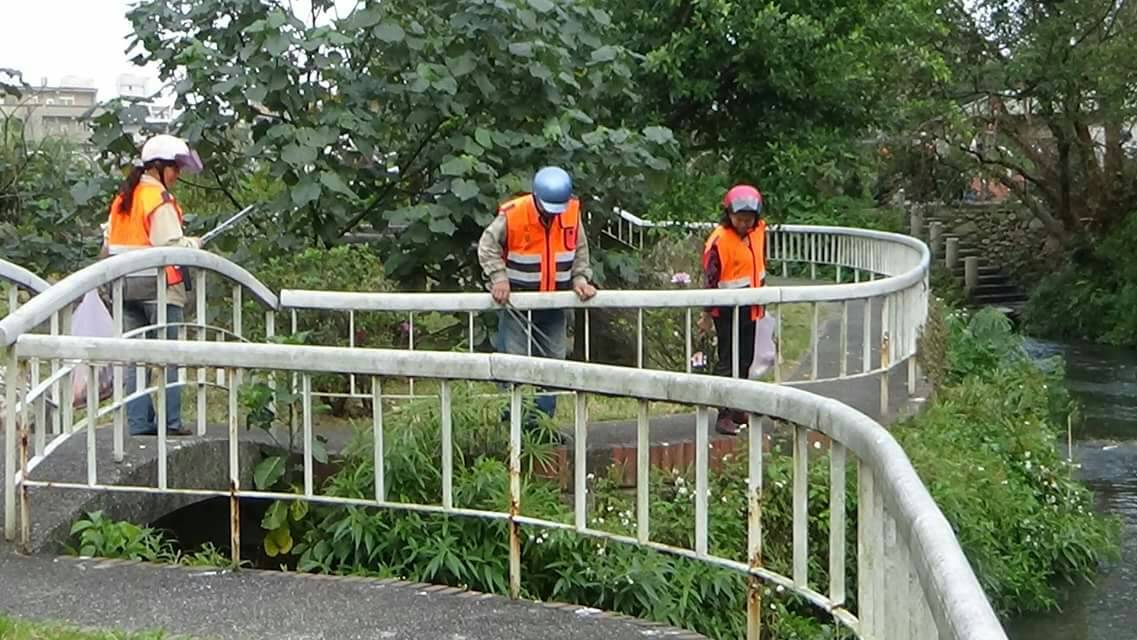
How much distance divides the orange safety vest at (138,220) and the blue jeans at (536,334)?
1580 mm

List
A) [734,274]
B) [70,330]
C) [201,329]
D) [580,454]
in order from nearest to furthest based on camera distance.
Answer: [580,454]
[70,330]
[201,329]
[734,274]

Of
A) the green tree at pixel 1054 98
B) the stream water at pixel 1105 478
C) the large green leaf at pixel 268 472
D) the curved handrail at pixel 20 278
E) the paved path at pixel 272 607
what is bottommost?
the stream water at pixel 1105 478

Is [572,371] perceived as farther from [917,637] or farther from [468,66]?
[468,66]

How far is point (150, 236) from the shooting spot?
705cm

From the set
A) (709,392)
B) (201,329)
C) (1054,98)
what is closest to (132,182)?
(201,329)

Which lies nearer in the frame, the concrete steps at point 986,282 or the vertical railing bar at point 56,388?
the vertical railing bar at point 56,388

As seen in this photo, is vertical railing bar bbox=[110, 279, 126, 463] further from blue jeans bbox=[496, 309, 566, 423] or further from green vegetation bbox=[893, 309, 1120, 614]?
green vegetation bbox=[893, 309, 1120, 614]

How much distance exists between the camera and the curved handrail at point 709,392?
8.07ft

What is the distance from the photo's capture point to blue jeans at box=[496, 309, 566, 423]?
7355 millimetres

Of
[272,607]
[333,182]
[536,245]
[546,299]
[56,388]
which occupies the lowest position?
[272,607]

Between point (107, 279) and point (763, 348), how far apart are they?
3.46m

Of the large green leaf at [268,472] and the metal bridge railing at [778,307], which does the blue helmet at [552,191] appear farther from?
the large green leaf at [268,472]

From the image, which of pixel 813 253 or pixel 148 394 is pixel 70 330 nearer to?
pixel 148 394

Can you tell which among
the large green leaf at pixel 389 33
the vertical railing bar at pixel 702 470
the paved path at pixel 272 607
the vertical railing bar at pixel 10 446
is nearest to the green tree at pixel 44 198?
the large green leaf at pixel 389 33
